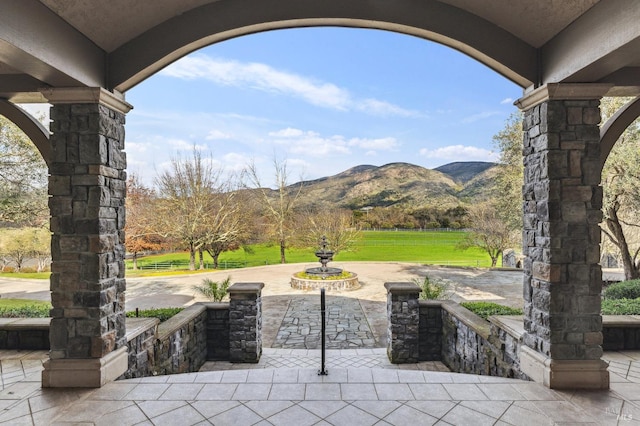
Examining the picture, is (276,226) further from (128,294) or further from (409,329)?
(409,329)

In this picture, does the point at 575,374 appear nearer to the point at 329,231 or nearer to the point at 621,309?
the point at 621,309

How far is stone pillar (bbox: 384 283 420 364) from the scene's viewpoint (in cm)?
566

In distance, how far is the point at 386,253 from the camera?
25.2 meters

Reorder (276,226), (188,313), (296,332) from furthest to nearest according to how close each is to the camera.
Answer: (276,226) → (296,332) → (188,313)

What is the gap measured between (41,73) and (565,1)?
4629 millimetres

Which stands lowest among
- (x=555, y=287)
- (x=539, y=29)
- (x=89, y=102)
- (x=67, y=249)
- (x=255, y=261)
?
(x=255, y=261)

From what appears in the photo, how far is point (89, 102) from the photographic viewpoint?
10.6 feet

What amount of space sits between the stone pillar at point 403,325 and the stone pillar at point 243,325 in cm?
237

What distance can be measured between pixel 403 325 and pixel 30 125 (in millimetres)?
5879

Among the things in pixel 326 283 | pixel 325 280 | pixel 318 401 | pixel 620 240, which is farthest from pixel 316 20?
pixel 620 240

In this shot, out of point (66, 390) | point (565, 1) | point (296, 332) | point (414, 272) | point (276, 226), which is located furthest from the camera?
point (276, 226)

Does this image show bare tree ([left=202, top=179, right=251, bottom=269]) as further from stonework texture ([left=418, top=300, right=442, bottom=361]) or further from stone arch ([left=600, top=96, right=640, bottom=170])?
stone arch ([left=600, top=96, right=640, bottom=170])

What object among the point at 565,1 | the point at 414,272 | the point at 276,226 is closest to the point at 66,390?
the point at 565,1

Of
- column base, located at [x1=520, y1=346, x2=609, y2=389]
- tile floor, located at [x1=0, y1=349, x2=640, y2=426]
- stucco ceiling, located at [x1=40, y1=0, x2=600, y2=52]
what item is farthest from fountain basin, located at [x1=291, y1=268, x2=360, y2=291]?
stucco ceiling, located at [x1=40, y1=0, x2=600, y2=52]
